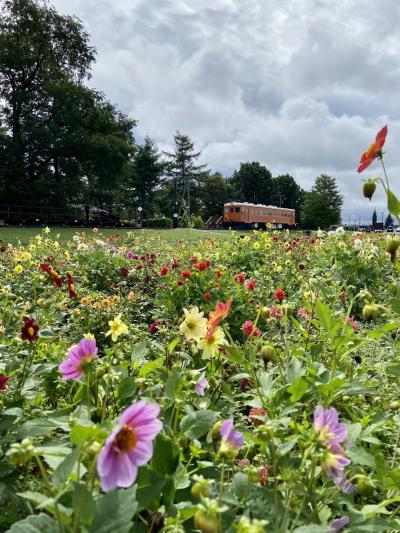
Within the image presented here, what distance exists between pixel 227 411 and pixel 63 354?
820 mm

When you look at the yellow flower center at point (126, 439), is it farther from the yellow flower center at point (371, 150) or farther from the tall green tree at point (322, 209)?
the tall green tree at point (322, 209)

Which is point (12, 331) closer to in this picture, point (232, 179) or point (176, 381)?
point (176, 381)

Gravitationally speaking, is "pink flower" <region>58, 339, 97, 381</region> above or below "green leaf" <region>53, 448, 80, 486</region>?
above

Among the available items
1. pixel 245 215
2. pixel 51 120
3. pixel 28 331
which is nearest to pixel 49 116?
pixel 51 120

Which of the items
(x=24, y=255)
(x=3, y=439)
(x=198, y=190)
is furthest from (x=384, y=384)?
(x=198, y=190)

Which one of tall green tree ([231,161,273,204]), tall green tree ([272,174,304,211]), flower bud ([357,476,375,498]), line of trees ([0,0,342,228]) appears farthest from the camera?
tall green tree ([272,174,304,211])

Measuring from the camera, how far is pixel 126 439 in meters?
0.61

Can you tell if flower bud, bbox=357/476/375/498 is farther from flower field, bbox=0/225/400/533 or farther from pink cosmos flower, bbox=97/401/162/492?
pink cosmos flower, bbox=97/401/162/492

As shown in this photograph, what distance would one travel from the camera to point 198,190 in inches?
2215

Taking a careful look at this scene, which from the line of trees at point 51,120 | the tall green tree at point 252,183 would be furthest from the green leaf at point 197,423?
the tall green tree at point 252,183

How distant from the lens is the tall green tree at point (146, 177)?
43125 millimetres

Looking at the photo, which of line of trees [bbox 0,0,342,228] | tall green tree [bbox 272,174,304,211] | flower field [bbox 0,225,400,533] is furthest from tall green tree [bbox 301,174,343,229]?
flower field [bbox 0,225,400,533]

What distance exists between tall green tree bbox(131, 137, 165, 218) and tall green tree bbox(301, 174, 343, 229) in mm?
15245

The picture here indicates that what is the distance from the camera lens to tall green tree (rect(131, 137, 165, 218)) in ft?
141
